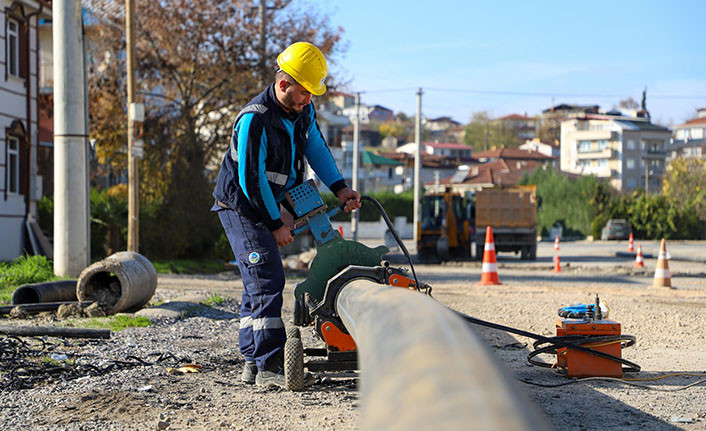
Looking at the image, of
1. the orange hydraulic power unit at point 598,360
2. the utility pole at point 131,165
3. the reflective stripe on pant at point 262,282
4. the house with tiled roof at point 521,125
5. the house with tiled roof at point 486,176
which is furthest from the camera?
the house with tiled roof at point 521,125

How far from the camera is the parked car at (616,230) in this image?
174 feet

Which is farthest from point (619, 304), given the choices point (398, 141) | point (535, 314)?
point (398, 141)

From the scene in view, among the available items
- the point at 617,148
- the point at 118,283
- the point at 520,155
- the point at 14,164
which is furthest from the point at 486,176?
the point at 118,283

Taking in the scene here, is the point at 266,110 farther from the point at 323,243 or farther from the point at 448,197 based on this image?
the point at 448,197

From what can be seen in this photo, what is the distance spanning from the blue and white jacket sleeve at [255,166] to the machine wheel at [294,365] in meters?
0.83

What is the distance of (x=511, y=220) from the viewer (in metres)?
29.0

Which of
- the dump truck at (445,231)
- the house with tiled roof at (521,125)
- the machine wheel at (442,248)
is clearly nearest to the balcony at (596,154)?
the house with tiled roof at (521,125)

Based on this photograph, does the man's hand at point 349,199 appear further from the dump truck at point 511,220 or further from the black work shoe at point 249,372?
the dump truck at point 511,220

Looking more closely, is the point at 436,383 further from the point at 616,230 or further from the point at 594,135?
the point at 594,135

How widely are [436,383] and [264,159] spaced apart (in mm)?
3991

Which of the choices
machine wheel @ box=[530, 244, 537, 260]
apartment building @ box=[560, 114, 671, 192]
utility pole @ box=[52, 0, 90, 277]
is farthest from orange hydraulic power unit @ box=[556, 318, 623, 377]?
apartment building @ box=[560, 114, 671, 192]

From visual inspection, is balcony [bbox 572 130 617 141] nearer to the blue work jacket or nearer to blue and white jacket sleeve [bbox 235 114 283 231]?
the blue work jacket

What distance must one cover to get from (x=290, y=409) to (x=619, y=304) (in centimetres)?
746

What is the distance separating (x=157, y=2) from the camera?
23.9 meters
